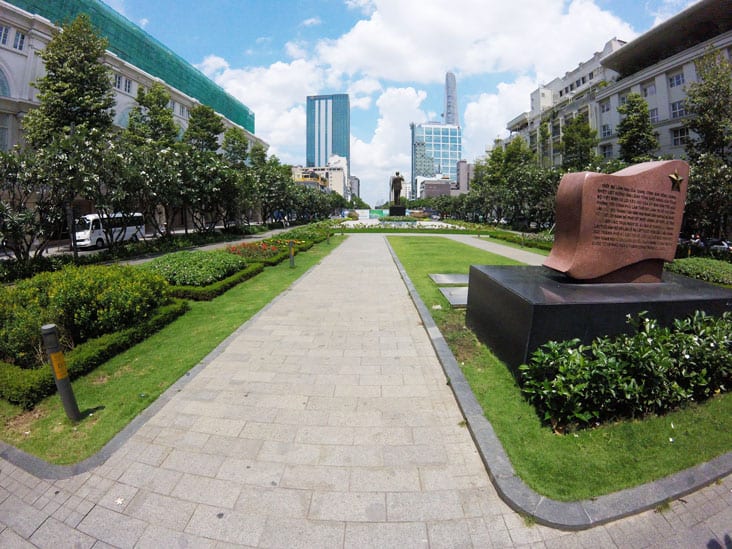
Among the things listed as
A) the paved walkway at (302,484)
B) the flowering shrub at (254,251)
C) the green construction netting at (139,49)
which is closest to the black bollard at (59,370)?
the paved walkway at (302,484)

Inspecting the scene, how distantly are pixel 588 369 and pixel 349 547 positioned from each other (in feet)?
8.84

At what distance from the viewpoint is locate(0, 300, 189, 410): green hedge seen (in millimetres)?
4262

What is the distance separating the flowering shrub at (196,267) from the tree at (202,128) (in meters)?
29.8

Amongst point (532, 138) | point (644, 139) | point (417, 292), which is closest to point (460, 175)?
point (532, 138)

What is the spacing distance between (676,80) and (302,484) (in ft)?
156

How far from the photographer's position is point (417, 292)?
31.1 ft

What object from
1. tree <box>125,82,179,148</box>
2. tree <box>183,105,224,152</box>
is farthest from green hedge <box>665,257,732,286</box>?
tree <box>183,105,224,152</box>

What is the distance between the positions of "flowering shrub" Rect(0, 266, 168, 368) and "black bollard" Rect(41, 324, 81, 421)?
169 centimetres

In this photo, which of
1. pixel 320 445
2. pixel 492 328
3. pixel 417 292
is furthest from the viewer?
pixel 417 292

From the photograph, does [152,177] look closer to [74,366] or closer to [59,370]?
[74,366]

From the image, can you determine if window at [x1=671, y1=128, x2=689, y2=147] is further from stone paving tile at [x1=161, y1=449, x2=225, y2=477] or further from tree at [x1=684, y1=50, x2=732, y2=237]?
stone paving tile at [x1=161, y1=449, x2=225, y2=477]

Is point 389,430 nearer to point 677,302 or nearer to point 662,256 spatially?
point 677,302

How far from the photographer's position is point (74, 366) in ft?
16.1

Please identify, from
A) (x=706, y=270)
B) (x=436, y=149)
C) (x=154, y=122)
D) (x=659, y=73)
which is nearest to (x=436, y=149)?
(x=436, y=149)
